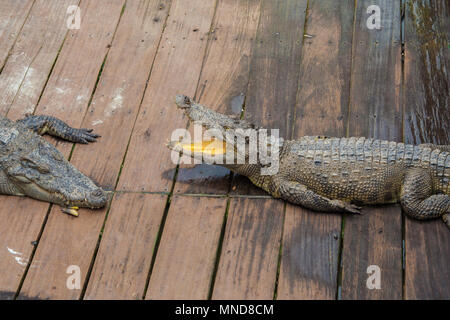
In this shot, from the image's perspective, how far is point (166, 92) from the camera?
15.3 ft

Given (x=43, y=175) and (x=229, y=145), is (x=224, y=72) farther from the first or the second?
(x=43, y=175)

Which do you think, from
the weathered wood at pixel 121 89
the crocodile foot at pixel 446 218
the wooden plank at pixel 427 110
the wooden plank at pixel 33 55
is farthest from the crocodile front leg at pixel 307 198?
the wooden plank at pixel 33 55

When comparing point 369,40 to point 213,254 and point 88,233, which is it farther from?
point 88,233

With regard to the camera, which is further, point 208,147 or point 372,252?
point 208,147

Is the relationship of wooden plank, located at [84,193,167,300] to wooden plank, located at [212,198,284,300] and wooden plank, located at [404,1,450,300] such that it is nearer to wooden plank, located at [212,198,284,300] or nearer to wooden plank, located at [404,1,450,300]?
wooden plank, located at [212,198,284,300]

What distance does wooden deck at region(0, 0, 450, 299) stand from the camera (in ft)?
11.6

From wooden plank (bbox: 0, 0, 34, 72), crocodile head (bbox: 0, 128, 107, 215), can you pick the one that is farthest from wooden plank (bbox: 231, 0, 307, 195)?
wooden plank (bbox: 0, 0, 34, 72)

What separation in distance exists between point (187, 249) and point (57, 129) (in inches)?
60.6

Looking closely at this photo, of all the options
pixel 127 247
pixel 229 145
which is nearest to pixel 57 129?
pixel 127 247

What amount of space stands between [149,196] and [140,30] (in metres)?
1.93

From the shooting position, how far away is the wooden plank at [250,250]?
3.48m

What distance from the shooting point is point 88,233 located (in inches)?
150

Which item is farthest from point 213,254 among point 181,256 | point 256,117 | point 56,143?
point 56,143

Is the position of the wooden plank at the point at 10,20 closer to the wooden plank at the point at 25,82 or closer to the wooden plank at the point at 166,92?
the wooden plank at the point at 25,82
